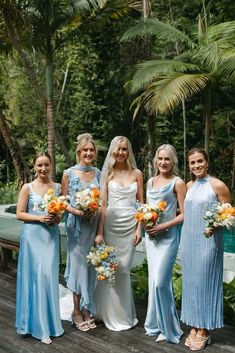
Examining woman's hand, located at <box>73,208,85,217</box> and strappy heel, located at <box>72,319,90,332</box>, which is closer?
woman's hand, located at <box>73,208,85,217</box>

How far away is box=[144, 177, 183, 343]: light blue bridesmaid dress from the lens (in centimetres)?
387

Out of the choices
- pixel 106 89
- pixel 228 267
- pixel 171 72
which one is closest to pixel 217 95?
pixel 106 89

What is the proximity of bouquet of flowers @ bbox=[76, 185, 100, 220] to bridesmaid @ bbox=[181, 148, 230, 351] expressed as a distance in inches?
29.9

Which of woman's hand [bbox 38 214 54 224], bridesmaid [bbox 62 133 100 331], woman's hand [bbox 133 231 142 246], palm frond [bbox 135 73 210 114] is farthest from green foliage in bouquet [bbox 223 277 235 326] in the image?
palm frond [bbox 135 73 210 114]

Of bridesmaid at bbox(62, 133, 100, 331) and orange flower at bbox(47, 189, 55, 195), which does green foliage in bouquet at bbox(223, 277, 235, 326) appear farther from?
orange flower at bbox(47, 189, 55, 195)

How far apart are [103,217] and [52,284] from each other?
0.74 metres

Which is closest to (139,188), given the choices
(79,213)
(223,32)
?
(79,213)

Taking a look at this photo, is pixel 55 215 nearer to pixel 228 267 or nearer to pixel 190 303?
pixel 190 303

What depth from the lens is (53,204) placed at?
379cm

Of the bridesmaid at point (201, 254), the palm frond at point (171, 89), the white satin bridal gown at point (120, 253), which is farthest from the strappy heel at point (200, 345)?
the palm frond at point (171, 89)

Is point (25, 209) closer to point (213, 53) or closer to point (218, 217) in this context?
point (218, 217)

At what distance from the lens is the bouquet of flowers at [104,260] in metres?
3.94

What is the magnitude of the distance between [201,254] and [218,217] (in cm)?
42

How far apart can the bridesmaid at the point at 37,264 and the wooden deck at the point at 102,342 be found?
14 cm
